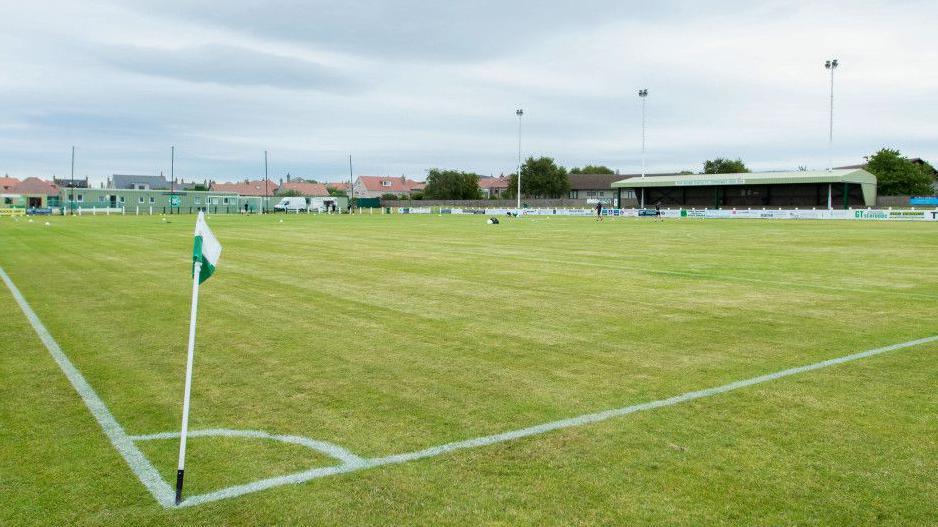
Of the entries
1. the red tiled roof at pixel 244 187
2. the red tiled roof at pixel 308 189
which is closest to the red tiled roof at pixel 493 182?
the red tiled roof at pixel 308 189

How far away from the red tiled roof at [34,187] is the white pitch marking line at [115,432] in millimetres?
152016

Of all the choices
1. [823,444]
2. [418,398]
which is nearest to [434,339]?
[418,398]

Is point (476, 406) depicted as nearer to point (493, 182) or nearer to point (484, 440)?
point (484, 440)

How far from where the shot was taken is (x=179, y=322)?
415 inches

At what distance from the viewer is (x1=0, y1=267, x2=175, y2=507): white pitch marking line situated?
4547 mm

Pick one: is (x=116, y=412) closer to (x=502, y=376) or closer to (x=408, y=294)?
(x=502, y=376)

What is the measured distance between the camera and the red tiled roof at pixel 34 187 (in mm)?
137462

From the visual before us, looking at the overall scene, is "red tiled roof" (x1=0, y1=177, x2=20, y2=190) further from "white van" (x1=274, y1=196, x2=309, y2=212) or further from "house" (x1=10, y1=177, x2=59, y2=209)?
"white van" (x1=274, y1=196, x2=309, y2=212)

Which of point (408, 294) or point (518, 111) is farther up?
point (518, 111)

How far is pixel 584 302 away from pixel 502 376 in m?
5.30

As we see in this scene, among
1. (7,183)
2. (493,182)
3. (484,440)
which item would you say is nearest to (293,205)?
(7,183)

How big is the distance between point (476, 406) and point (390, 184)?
174042 millimetres

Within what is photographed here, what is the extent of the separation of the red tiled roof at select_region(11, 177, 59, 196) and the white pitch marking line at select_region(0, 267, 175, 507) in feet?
499

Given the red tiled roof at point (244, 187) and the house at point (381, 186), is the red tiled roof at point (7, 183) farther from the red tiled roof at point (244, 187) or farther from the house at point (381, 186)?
the house at point (381, 186)
